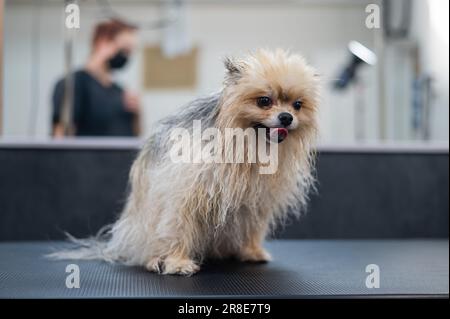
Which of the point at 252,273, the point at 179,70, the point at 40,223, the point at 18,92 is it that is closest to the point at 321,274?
the point at 252,273

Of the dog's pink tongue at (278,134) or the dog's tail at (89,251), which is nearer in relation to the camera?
the dog's pink tongue at (278,134)

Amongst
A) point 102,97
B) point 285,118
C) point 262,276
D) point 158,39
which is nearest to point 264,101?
point 285,118

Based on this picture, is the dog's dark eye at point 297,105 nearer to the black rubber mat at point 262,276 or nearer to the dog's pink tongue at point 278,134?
the dog's pink tongue at point 278,134

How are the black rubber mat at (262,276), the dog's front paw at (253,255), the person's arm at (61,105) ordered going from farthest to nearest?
the person's arm at (61,105) < the dog's front paw at (253,255) < the black rubber mat at (262,276)

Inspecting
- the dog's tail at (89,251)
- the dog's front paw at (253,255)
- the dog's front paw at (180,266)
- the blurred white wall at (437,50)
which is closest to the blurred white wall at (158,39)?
the blurred white wall at (437,50)

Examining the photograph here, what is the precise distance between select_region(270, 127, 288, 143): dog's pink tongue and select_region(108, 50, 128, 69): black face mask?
113cm

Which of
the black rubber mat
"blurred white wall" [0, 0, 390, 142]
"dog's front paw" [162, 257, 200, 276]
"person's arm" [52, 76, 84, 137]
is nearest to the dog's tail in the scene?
the black rubber mat

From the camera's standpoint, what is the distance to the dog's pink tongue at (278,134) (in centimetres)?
114

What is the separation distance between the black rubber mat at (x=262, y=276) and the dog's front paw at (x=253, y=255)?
0.03 metres

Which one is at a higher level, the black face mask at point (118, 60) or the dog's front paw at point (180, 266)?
the black face mask at point (118, 60)

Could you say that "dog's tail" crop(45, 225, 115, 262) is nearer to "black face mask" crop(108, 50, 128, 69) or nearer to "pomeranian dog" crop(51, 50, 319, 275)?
"pomeranian dog" crop(51, 50, 319, 275)

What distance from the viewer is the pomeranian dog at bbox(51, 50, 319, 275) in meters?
1.11

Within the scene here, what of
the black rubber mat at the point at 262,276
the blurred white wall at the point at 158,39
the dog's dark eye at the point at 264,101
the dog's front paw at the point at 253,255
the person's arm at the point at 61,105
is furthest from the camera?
the blurred white wall at the point at 158,39

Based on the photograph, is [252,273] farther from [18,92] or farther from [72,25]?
[18,92]
